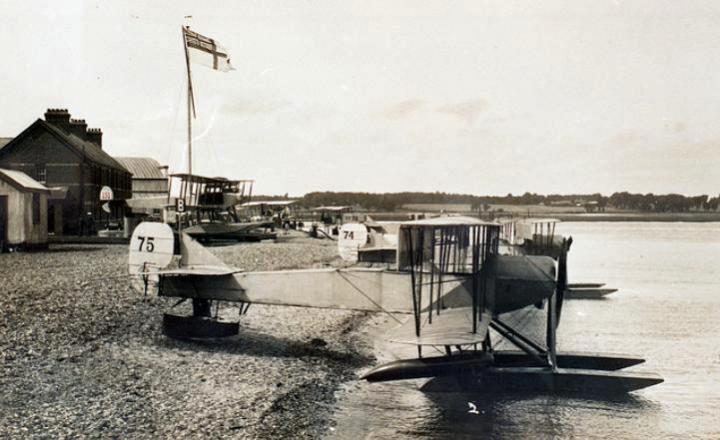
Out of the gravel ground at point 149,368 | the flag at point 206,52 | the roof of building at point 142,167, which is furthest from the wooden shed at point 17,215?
the roof of building at point 142,167

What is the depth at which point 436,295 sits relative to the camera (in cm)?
825

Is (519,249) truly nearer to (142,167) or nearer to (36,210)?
(36,210)

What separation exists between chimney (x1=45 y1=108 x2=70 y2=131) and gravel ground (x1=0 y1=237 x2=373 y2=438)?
70.7ft

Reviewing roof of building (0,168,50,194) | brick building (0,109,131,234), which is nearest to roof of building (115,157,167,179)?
brick building (0,109,131,234)

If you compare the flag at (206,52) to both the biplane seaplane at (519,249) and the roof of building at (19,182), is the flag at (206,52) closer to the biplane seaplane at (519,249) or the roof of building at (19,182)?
the biplane seaplane at (519,249)

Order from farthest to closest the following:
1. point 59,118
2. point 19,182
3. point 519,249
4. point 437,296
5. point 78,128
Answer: point 78,128
point 59,118
point 19,182
point 519,249
point 437,296

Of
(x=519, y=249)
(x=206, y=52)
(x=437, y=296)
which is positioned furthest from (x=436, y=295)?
(x=519, y=249)

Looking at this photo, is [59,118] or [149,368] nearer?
[149,368]

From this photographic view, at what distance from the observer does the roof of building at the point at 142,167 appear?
170 ft

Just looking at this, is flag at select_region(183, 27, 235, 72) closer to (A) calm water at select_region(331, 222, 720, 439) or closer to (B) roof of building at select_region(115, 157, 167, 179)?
(A) calm water at select_region(331, 222, 720, 439)

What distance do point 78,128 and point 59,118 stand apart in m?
1.12

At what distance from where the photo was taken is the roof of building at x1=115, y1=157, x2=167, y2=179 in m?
51.9

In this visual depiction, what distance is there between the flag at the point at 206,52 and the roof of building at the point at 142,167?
1629 inches

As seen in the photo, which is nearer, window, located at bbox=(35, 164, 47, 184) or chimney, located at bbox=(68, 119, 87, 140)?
window, located at bbox=(35, 164, 47, 184)
